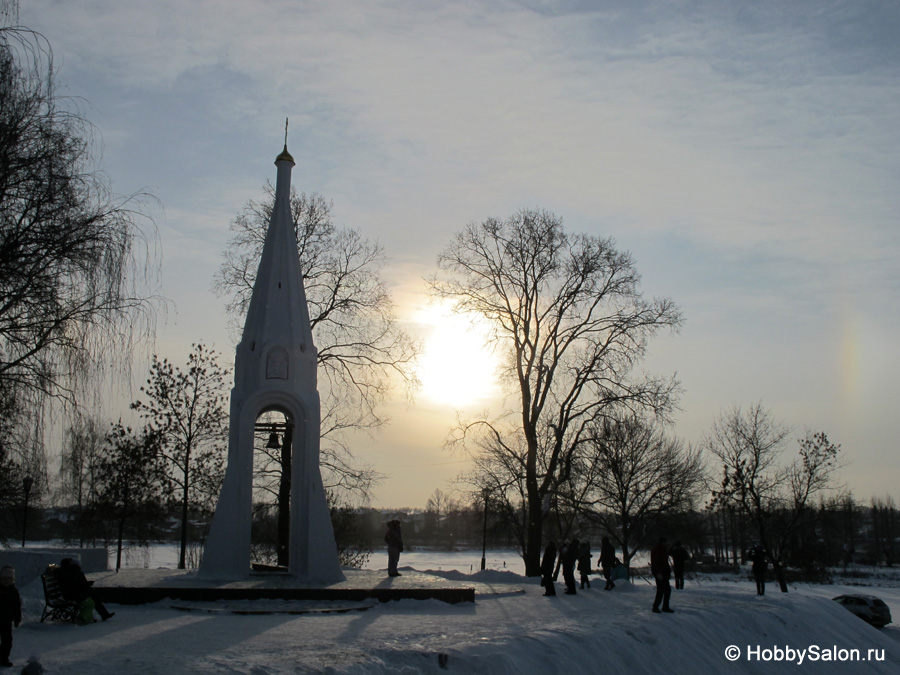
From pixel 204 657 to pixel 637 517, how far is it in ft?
98.0

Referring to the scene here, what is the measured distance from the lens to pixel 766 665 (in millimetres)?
13273

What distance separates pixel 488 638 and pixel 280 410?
934 centimetres

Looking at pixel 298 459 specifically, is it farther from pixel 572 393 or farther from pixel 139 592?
pixel 572 393

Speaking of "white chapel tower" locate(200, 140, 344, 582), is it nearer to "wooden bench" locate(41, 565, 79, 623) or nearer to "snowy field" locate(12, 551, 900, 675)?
"snowy field" locate(12, 551, 900, 675)

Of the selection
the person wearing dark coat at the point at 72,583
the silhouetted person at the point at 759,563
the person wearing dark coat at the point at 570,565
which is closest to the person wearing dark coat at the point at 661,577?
the person wearing dark coat at the point at 570,565

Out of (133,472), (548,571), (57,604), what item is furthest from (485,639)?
(133,472)

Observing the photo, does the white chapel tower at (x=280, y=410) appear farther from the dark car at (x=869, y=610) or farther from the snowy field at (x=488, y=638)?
the dark car at (x=869, y=610)

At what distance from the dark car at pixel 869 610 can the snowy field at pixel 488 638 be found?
8781mm

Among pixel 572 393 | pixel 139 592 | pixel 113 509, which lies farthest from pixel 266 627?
pixel 113 509

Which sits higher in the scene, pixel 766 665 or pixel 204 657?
pixel 204 657

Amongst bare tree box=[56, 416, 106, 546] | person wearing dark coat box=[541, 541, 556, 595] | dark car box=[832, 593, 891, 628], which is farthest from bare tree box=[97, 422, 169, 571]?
dark car box=[832, 593, 891, 628]

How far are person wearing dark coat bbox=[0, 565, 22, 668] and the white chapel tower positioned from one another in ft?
24.9

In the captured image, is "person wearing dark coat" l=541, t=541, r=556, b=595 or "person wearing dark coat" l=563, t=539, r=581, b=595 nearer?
"person wearing dark coat" l=541, t=541, r=556, b=595

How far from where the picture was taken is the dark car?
A: 2528cm
